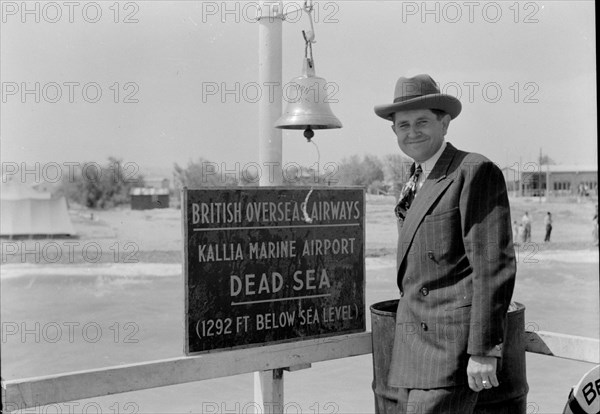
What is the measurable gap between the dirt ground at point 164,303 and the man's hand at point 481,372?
4.08 feet

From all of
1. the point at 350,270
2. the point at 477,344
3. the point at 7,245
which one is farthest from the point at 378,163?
the point at 477,344

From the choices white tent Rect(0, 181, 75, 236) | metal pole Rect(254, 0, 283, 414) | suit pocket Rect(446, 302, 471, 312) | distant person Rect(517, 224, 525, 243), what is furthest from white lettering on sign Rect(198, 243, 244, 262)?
distant person Rect(517, 224, 525, 243)

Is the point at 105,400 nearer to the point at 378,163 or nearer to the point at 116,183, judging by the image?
the point at 378,163

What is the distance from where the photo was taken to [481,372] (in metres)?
2.61

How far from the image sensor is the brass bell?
3.61m

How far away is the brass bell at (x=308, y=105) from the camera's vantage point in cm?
361

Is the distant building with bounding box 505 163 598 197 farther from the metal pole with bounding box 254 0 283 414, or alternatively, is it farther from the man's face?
the man's face

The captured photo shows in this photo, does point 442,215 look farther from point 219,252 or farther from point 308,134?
point 308,134

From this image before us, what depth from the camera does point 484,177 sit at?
2.70 metres

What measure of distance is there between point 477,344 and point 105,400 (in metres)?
7.21

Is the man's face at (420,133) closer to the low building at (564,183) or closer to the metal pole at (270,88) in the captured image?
the metal pole at (270,88)

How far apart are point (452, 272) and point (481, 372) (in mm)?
375

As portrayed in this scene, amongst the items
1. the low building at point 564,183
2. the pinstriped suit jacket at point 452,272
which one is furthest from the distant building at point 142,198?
the pinstriped suit jacket at point 452,272

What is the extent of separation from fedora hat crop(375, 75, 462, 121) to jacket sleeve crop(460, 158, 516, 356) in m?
0.41
